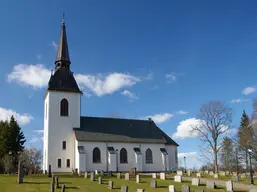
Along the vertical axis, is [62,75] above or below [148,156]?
above

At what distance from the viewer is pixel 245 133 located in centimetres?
4153

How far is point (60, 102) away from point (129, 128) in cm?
1187

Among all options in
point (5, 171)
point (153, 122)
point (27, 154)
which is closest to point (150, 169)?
point (153, 122)

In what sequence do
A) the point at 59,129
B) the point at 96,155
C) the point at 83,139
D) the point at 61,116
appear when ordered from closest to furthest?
the point at 83,139, the point at 59,129, the point at 96,155, the point at 61,116

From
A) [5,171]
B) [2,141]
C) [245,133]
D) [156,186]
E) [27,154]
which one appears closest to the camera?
[156,186]

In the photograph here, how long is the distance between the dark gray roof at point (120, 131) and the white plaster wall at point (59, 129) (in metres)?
1.51

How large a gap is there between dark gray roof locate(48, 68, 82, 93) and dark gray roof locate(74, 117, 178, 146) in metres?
5.43

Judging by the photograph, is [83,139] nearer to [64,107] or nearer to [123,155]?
[64,107]

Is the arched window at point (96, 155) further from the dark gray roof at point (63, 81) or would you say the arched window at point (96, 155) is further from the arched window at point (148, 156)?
the dark gray roof at point (63, 81)

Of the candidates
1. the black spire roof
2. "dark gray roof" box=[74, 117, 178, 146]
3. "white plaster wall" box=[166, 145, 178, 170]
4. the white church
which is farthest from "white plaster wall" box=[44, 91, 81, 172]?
"white plaster wall" box=[166, 145, 178, 170]

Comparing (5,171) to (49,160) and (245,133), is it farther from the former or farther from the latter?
(245,133)

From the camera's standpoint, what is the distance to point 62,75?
46.1 meters

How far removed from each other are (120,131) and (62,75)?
12.2m

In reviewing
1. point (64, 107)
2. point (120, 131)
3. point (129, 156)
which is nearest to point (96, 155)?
point (129, 156)
